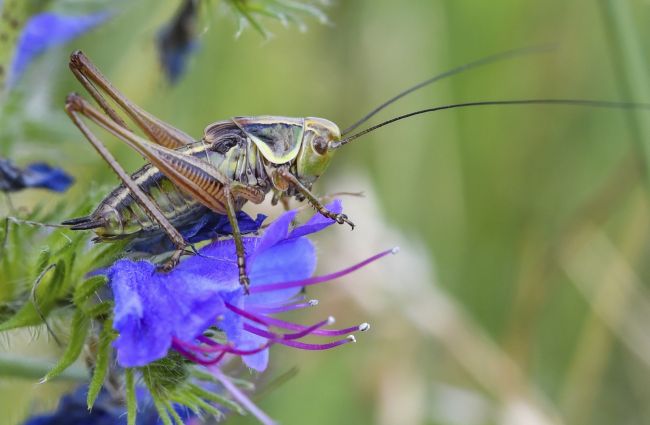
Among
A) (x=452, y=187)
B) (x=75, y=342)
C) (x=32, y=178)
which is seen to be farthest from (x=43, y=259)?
(x=452, y=187)

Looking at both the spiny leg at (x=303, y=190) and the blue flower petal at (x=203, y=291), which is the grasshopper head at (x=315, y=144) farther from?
the blue flower petal at (x=203, y=291)

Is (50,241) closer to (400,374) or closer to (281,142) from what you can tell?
(281,142)

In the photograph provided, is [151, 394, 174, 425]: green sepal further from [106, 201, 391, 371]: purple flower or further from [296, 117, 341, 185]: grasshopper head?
[296, 117, 341, 185]: grasshopper head

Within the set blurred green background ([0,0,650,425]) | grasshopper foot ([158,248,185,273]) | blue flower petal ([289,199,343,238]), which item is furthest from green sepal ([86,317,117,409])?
blurred green background ([0,0,650,425])

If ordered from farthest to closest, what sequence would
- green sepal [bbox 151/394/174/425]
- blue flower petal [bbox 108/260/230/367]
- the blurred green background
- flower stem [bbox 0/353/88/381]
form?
the blurred green background → flower stem [bbox 0/353/88/381] → green sepal [bbox 151/394/174/425] → blue flower petal [bbox 108/260/230/367]

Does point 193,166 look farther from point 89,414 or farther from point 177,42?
point 177,42

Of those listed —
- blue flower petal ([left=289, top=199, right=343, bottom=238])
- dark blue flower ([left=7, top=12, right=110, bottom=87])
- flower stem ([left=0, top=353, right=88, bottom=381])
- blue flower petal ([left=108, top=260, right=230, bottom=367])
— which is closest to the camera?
blue flower petal ([left=108, top=260, right=230, bottom=367])
